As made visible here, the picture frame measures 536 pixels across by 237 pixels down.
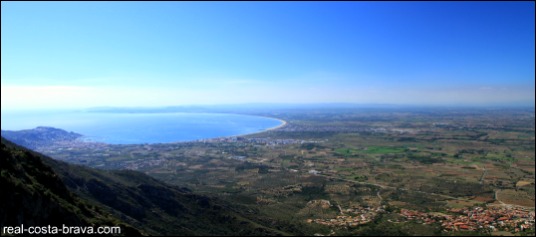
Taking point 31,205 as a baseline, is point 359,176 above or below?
below

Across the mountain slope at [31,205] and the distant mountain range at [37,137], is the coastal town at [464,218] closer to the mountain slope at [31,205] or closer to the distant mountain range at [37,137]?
the mountain slope at [31,205]

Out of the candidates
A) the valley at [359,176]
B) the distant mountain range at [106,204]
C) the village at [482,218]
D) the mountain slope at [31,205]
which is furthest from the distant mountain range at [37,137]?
the village at [482,218]

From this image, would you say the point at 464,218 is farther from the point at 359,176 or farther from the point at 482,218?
the point at 359,176

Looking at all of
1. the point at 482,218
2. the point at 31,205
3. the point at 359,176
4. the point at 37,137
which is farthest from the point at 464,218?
the point at 37,137

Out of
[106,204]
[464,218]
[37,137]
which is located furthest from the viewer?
[37,137]

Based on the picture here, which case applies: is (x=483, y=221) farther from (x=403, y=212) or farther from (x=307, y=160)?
(x=307, y=160)

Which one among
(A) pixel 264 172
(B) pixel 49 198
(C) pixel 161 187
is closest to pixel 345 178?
(A) pixel 264 172

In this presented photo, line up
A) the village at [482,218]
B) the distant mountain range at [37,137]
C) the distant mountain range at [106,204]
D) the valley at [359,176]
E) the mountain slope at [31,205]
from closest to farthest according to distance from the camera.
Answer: the mountain slope at [31,205] → the distant mountain range at [106,204] → the village at [482,218] → the valley at [359,176] → the distant mountain range at [37,137]

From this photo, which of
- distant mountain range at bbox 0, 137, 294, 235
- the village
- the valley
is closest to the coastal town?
the village
